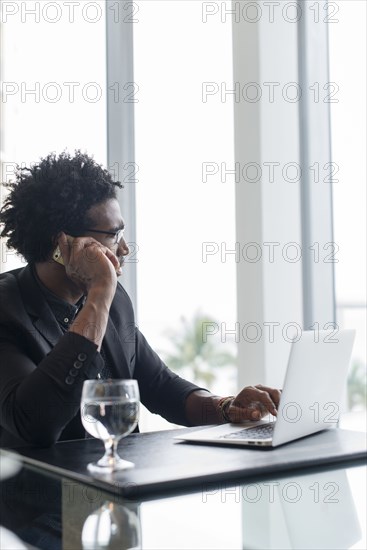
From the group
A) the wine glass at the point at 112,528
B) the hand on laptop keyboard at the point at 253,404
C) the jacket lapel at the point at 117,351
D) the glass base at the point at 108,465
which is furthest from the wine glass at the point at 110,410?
the jacket lapel at the point at 117,351

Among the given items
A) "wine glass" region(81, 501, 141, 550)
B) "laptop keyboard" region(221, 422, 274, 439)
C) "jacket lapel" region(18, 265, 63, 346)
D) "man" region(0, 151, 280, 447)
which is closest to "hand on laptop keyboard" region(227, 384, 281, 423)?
"man" region(0, 151, 280, 447)

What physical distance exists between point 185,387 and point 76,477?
89cm

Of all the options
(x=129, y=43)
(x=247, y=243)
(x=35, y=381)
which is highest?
(x=129, y=43)

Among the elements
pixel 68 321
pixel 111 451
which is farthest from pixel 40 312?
pixel 111 451

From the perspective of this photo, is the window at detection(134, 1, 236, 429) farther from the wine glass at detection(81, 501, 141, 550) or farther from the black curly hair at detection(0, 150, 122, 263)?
the wine glass at detection(81, 501, 141, 550)

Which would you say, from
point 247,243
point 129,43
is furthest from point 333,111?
point 129,43

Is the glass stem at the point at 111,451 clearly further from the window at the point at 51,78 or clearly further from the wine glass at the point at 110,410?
the window at the point at 51,78

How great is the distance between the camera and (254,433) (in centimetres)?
149

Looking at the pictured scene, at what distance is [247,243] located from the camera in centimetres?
264

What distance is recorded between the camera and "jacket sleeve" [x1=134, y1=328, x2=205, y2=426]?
1.99 metres

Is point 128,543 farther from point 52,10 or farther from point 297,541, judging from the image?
point 52,10

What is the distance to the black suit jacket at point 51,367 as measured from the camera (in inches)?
59.2

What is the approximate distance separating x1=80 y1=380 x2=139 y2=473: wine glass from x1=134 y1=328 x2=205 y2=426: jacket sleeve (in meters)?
0.80

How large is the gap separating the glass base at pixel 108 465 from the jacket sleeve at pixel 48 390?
294 mm
